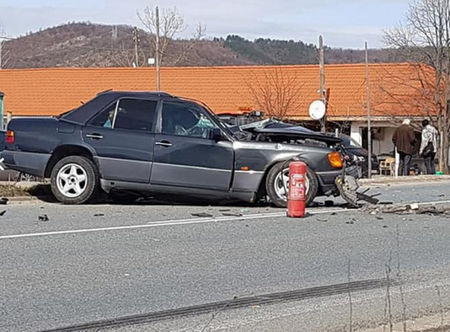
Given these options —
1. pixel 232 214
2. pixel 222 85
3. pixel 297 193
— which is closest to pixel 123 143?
pixel 232 214

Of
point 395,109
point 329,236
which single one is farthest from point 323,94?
point 329,236

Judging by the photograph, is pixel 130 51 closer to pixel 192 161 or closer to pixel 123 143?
pixel 123 143

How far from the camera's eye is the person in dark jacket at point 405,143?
2382 centimetres

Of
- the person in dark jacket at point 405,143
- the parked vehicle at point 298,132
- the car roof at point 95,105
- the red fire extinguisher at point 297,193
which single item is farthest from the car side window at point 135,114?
the person in dark jacket at point 405,143

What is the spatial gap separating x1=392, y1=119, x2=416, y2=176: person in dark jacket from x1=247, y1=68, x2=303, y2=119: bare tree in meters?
16.3

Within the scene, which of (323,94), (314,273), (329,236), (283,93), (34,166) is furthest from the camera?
(283,93)

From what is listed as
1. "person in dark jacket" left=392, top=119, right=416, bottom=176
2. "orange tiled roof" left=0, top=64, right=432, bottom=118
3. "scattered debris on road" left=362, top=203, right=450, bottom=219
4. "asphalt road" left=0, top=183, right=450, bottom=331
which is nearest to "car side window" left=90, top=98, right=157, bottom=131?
"asphalt road" left=0, top=183, right=450, bottom=331

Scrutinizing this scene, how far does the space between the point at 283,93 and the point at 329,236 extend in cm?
3252

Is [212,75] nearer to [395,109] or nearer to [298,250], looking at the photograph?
[395,109]

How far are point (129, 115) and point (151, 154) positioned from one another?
78 cm

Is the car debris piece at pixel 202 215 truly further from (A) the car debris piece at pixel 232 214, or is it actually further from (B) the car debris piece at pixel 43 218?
(B) the car debris piece at pixel 43 218

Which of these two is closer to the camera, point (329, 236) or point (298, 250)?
point (298, 250)

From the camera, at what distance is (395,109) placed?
132ft

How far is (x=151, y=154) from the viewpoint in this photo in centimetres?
1310
